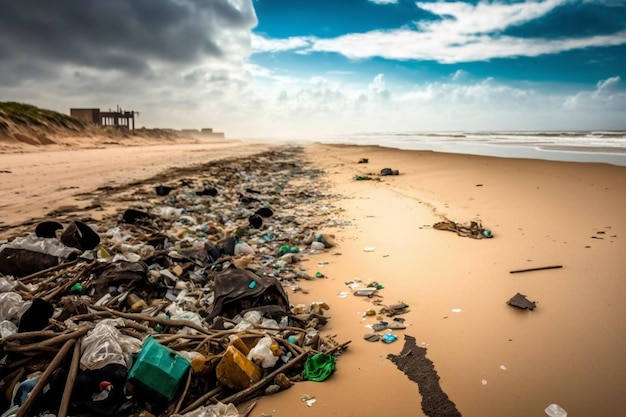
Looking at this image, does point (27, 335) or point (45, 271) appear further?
point (45, 271)

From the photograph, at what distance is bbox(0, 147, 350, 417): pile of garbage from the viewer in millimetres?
1914

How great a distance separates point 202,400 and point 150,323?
3.25 ft

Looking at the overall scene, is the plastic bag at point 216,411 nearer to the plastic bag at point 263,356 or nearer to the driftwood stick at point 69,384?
the plastic bag at point 263,356

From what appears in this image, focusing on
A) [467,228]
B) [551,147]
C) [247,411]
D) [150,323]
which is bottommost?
[247,411]

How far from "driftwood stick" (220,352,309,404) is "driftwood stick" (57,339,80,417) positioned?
0.77 metres

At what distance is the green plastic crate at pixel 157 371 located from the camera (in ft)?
6.25

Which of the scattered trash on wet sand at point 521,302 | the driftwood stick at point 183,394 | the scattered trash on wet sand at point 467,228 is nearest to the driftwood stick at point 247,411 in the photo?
the driftwood stick at point 183,394

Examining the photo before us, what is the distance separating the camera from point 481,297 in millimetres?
3246

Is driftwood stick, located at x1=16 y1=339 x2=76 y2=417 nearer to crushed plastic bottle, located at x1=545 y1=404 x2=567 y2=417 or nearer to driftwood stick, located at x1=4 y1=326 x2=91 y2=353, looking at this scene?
driftwood stick, located at x1=4 y1=326 x2=91 y2=353

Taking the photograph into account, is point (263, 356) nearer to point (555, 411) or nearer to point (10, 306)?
point (555, 411)

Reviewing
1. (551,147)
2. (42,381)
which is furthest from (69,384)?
(551,147)

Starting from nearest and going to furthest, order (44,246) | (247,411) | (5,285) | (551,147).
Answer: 1. (247,411)
2. (5,285)
3. (44,246)
4. (551,147)

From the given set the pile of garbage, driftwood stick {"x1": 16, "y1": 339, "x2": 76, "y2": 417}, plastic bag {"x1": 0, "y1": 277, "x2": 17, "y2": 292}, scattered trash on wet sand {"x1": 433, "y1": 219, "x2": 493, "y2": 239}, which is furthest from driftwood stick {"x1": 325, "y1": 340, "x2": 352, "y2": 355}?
scattered trash on wet sand {"x1": 433, "y1": 219, "x2": 493, "y2": 239}

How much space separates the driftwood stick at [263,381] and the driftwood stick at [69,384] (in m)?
0.77
